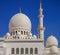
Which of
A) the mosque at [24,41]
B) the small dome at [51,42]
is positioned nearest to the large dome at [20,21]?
the mosque at [24,41]

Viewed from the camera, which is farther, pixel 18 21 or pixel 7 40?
pixel 18 21

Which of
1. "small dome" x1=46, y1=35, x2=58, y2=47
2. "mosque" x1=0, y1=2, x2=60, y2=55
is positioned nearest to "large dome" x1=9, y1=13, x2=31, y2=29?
"mosque" x1=0, y1=2, x2=60, y2=55

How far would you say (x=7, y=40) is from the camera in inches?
2216

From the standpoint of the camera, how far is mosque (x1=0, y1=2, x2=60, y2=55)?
56188 millimetres

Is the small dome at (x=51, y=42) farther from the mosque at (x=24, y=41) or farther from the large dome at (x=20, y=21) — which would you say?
the large dome at (x=20, y=21)

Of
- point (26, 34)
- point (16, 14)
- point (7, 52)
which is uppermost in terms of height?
point (16, 14)

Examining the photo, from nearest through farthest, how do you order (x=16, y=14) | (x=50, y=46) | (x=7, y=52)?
(x=7, y=52) < (x=50, y=46) < (x=16, y=14)

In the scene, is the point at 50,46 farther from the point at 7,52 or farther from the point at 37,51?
the point at 7,52

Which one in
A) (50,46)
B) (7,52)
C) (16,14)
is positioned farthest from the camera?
(16,14)

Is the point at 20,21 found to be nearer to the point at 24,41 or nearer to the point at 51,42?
the point at 51,42

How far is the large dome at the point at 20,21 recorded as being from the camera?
63.3 metres

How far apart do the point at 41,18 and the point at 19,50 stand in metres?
10.2

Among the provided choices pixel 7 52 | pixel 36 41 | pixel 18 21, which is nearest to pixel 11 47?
pixel 7 52

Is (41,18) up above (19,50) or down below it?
above
